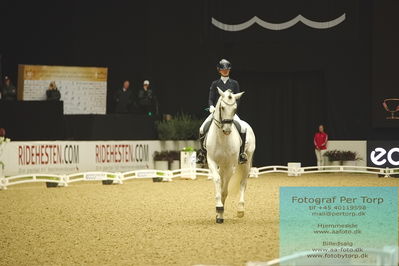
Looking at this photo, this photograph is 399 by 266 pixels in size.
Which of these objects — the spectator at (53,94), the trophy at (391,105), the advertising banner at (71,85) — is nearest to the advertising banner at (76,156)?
the spectator at (53,94)

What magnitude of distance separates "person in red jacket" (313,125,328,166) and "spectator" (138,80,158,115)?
5481 millimetres

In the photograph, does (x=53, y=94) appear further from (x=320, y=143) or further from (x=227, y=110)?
(x=227, y=110)

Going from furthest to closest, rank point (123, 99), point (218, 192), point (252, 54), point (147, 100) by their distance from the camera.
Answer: point (252, 54), point (147, 100), point (123, 99), point (218, 192)

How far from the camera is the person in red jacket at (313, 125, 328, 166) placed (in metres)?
25.3

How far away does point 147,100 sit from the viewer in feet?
80.7

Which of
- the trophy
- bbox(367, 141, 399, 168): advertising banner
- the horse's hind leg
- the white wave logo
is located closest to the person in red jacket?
bbox(367, 141, 399, 168): advertising banner

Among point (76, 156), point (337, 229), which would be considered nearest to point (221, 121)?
point (337, 229)

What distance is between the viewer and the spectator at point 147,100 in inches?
963

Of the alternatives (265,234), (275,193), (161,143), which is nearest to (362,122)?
(161,143)

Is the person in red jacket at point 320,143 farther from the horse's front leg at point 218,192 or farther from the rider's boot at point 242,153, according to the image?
the horse's front leg at point 218,192

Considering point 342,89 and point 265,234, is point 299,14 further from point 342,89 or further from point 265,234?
point 265,234

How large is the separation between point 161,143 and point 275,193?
8.48 metres

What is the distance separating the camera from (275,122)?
91.1 ft

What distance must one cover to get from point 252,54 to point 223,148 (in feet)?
51.0
